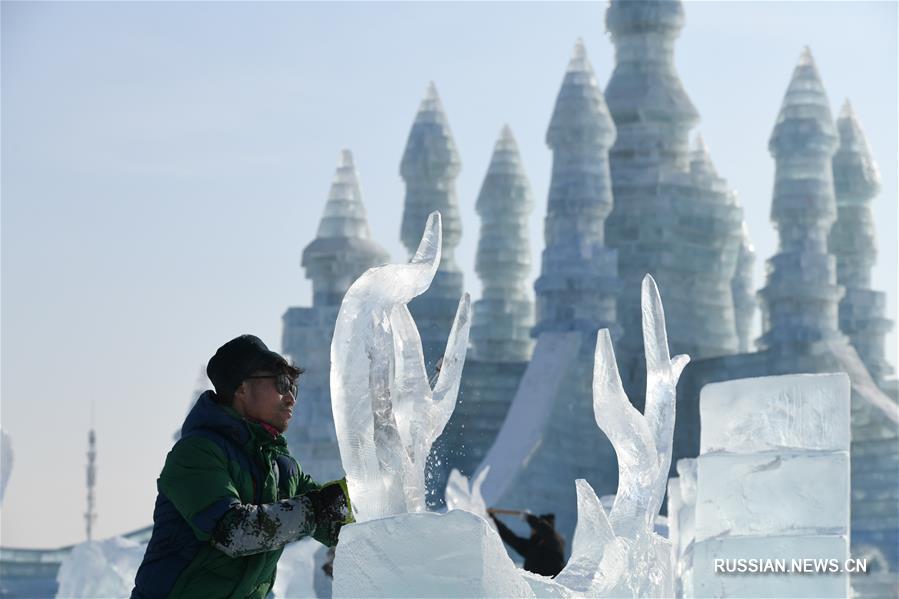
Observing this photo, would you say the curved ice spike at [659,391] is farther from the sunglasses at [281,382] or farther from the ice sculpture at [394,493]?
the sunglasses at [281,382]

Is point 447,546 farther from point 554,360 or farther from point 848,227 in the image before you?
point 848,227

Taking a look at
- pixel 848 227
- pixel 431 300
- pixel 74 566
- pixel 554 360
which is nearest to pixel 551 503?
pixel 554 360

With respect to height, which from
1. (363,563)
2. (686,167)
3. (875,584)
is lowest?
(875,584)

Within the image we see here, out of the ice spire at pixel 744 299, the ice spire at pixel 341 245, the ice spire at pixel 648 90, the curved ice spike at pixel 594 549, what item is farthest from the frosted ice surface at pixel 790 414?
the ice spire at pixel 744 299

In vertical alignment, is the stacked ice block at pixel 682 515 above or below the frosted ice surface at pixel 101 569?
above

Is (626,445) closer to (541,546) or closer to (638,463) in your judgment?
(638,463)

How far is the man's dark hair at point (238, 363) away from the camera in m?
4.59

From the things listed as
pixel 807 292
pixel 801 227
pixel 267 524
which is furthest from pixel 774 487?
pixel 801 227

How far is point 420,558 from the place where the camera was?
176 inches

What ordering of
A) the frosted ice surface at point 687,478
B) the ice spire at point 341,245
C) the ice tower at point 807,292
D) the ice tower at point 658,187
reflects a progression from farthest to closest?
the ice tower at point 658,187, the ice spire at point 341,245, the ice tower at point 807,292, the frosted ice surface at point 687,478

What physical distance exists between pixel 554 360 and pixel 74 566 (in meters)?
13.3

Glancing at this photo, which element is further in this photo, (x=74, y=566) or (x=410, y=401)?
(x=74, y=566)

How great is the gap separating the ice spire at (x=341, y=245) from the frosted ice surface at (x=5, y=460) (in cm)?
1646

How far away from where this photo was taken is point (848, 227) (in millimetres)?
34031
